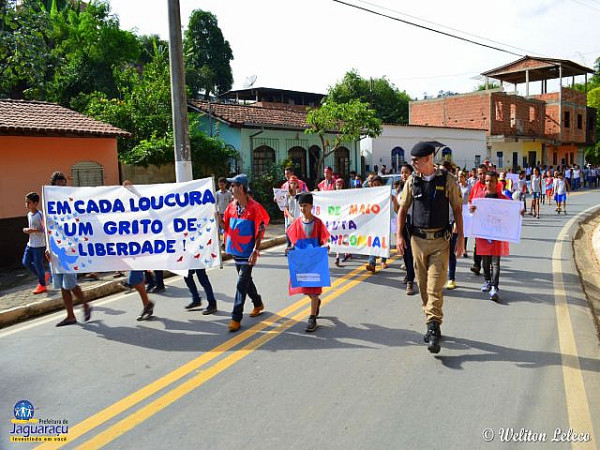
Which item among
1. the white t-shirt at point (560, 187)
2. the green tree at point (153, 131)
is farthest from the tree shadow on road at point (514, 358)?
the white t-shirt at point (560, 187)

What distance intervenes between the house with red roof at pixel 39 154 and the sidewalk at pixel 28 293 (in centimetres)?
133

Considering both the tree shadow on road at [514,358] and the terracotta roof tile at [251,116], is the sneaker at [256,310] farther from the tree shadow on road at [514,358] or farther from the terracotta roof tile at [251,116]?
the terracotta roof tile at [251,116]

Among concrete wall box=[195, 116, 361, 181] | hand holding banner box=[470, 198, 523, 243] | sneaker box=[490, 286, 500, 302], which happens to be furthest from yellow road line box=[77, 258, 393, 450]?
concrete wall box=[195, 116, 361, 181]

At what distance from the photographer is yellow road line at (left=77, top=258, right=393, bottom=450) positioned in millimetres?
3656

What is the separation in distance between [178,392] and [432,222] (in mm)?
2898

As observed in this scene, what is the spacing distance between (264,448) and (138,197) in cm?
409

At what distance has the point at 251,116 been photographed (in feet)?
74.2

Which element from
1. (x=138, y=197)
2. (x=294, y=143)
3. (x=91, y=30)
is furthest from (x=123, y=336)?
(x=91, y=30)

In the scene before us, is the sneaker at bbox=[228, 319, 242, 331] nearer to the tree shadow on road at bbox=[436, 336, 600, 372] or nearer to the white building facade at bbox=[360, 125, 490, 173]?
the tree shadow on road at bbox=[436, 336, 600, 372]

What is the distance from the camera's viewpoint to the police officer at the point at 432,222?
16.7ft

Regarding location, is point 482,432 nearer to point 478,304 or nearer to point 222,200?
point 478,304

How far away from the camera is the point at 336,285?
8141mm

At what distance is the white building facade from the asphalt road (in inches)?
845

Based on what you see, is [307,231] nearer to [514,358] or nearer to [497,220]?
[514,358]
